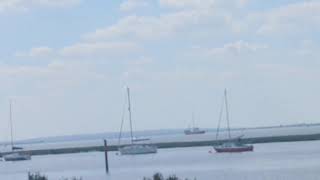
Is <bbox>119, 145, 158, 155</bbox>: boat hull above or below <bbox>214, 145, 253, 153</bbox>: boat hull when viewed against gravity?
above

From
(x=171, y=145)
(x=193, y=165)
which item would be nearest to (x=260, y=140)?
(x=171, y=145)

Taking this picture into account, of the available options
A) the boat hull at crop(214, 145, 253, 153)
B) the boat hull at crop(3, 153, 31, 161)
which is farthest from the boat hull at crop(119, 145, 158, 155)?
the boat hull at crop(214, 145, 253, 153)

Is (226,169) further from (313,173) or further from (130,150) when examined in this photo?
(130,150)

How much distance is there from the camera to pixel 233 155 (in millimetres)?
113938

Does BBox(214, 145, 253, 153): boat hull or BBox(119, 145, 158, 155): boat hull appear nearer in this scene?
BBox(214, 145, 253, 153): boat hull

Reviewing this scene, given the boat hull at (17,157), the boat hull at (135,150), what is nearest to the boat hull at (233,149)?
the boat hull at (135,150)

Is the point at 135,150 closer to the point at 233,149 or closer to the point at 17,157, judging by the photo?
the point at 17,157

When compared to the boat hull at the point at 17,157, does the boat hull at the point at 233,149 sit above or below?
below

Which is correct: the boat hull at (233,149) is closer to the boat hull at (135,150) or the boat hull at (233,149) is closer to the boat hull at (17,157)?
the boat hull at (135,150)

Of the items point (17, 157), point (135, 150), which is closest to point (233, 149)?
point (135, 150)

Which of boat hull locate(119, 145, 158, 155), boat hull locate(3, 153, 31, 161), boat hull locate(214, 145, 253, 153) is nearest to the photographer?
boat hull locate(214, 145, 253, 153)

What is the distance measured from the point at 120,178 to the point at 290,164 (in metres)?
16.4

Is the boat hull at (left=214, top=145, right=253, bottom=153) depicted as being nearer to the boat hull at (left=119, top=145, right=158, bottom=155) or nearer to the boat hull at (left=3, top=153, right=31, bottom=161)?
the boat hull at (left=119, top=145, right=158, bottom=155)

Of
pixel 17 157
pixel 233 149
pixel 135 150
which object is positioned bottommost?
pixel 233 149
